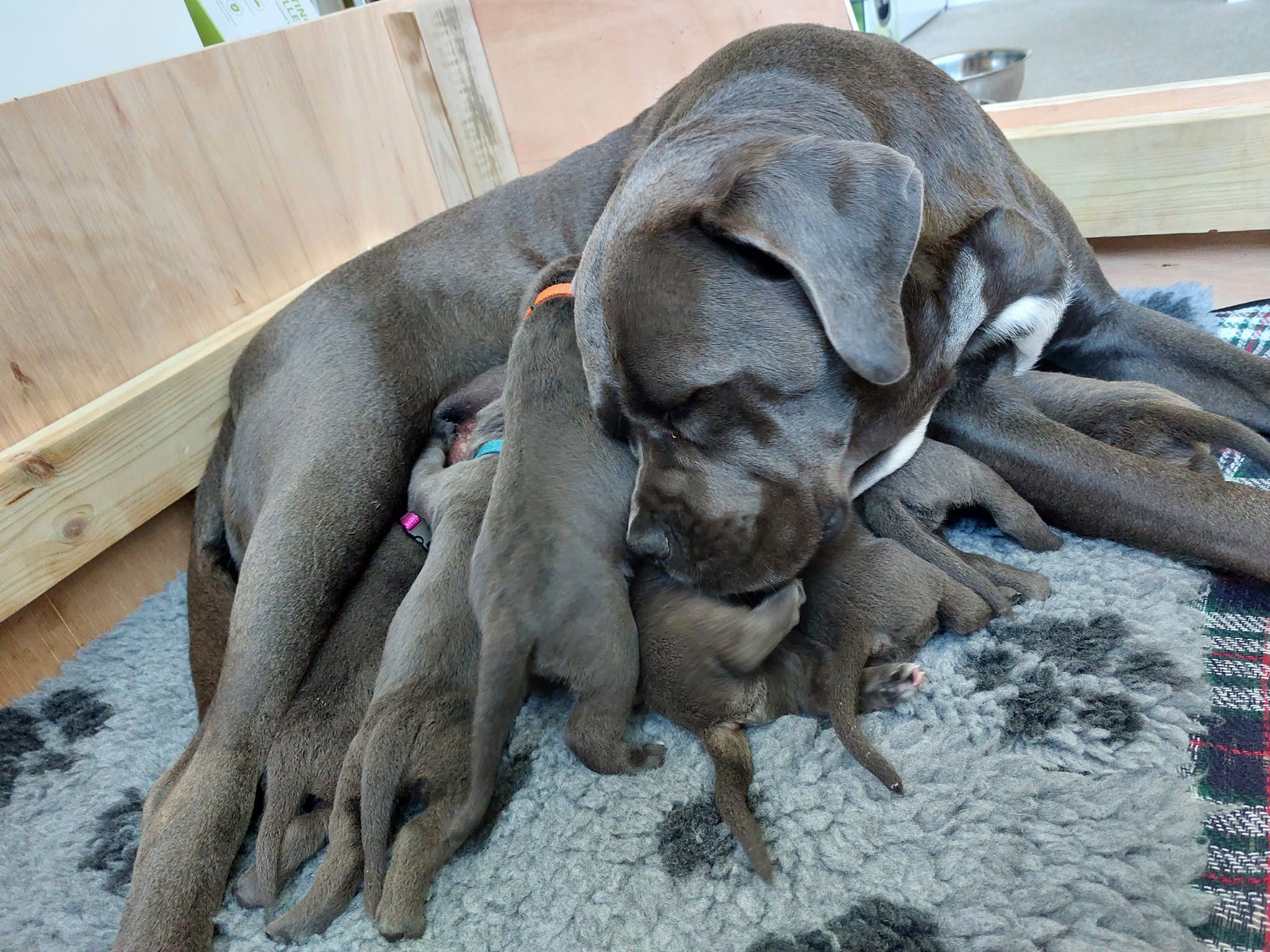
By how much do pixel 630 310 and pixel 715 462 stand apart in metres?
0.27

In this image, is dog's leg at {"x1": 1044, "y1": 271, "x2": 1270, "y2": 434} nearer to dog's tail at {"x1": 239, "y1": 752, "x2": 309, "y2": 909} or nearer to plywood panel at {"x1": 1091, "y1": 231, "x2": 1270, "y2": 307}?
plywood panel at {"x1": 1091, "y1": 231, "x2": 1270, "y2": 307}

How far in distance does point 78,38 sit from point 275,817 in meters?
1.81

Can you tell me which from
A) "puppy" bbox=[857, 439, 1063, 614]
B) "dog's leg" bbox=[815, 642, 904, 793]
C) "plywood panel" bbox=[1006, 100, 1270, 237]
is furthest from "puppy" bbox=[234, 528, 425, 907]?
"plywood panel" bbox=[1006, 100, 1270, 237]

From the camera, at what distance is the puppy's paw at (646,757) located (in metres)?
1.27

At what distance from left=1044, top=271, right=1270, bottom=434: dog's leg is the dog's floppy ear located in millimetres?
789

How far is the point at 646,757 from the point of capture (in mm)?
1282

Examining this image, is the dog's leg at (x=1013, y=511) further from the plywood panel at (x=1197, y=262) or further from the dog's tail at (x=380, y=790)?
the plywood panel at (x=1197, y=262)

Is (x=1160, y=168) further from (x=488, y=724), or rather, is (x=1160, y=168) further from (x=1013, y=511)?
(x=488, y=724)

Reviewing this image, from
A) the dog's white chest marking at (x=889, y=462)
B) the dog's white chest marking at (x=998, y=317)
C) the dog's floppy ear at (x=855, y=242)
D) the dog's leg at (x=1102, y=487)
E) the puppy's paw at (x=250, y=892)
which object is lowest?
the puppy's paw at (x=250, y=892)

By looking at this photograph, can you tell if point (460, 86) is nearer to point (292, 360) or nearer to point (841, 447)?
point (292, 360)

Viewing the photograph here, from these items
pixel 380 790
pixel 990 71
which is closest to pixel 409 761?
pixel 380 790

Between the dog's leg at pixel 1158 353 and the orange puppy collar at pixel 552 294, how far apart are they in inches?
38.1

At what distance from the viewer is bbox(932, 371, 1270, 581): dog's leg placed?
4.35 feet

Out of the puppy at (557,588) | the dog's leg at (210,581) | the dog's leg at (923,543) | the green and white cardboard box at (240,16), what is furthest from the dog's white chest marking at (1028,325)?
the green and white cardboard box at (240,16)
